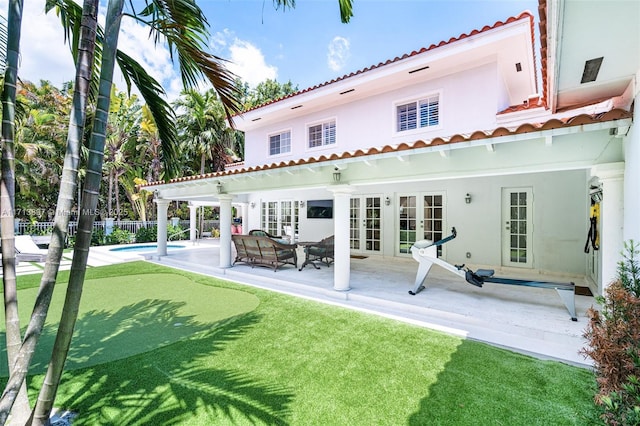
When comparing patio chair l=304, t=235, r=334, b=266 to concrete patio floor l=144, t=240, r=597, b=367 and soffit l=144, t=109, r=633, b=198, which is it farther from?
soffit l=144, t=109, r=633, b=198

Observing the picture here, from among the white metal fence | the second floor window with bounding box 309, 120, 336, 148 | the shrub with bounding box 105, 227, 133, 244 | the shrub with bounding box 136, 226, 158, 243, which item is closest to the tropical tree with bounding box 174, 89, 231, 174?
the white metal fence

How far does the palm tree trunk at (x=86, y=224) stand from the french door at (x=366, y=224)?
37.2 feet

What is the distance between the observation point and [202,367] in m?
4.36

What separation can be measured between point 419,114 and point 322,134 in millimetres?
4029

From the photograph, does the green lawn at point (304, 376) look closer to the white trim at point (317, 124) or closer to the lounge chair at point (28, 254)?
the white trim at point (317, 124)

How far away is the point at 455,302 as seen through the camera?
22.2 ft

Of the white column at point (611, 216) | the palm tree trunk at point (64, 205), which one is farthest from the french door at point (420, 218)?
the palm tree trunk at point (64, 205)

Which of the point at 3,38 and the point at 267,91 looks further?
the point at 267,91

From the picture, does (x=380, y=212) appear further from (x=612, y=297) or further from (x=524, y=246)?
(x=612, y=297)

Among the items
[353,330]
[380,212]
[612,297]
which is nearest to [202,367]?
[353,330]

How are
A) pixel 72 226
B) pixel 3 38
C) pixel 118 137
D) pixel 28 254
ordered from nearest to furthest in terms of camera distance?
pixel 3 38 < pixel 28 254 < pixel 72 226 < pixel 118 137

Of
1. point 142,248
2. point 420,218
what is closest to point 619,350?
point 420,218

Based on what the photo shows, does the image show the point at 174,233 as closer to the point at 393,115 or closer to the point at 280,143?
the point at 280,143

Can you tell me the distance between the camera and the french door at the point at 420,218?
11.5 m
